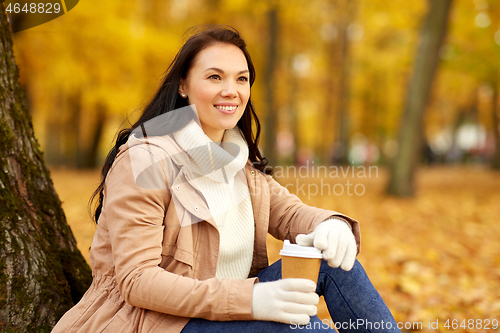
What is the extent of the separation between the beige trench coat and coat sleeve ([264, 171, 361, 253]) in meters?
0.48

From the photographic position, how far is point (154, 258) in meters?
1.37

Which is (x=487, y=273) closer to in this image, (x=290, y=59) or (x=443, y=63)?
(x=443, y=63)

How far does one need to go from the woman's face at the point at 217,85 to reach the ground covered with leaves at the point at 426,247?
1.37 m

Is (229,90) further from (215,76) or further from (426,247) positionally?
(426,247)

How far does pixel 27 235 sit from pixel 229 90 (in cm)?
112

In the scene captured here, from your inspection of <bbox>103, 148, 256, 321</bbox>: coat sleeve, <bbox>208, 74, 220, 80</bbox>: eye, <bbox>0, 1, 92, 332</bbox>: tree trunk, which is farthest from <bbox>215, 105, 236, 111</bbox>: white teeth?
<bbox>0, 1, 92, 332</bbox>: tree trunk

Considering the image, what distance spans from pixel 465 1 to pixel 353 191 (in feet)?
17.3

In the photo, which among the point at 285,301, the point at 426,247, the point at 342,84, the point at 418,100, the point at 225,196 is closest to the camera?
the point at 285,301

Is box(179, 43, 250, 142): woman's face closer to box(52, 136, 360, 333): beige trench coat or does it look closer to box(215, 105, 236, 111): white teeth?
box(215, 105, 236, 111): white teeth

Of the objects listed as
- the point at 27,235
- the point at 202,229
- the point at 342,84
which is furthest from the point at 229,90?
the point at 342,84

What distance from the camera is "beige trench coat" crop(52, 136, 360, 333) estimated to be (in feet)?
4.31

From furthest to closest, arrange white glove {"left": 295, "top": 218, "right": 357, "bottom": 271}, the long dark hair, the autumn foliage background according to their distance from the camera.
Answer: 1. the autumn foliage background
2. the long dark hair
3. white glove {"left": 295, "top": 218, "right": 357, "bottom": 271}

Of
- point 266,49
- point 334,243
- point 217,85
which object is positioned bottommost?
point 334,243

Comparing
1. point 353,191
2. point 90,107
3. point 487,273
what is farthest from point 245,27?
point 487,273
